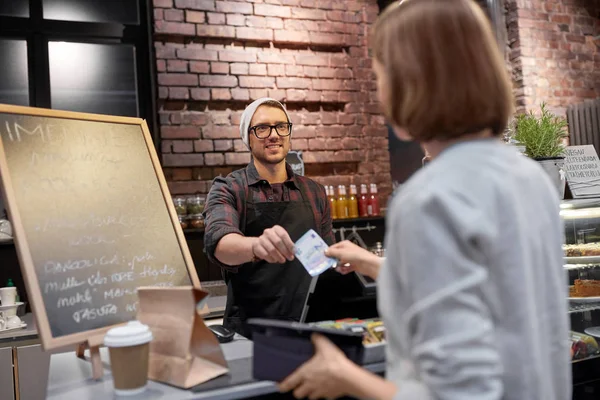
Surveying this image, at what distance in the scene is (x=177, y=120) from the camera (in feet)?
12.9

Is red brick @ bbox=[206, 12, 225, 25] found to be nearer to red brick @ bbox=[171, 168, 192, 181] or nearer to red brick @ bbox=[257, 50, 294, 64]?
red brick @ bbox=[257, 50, 294, 64]

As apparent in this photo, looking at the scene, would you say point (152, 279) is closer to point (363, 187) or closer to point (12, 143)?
point (12, 143)

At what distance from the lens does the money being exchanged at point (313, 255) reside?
56.4 inches

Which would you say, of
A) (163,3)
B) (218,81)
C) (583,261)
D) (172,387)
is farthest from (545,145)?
(163,3)

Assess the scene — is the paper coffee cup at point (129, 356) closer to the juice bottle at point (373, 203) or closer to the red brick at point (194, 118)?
the red brick at point (194, 118)

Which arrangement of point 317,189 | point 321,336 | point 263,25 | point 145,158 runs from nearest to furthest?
point 321,336 → point 145,158 → point 317,189 → point 263,25

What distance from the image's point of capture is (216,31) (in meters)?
4.07

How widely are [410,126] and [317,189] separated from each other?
5.49 feet

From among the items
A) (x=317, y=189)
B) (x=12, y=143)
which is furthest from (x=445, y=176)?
(x=317, y=189)

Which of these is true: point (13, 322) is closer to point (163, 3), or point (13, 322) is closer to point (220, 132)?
point (220, 132)

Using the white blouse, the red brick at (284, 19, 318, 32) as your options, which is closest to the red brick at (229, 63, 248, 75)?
the red brick at (284, 19, 318, 32)

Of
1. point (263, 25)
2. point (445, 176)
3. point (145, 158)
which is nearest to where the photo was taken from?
point (445, 176)

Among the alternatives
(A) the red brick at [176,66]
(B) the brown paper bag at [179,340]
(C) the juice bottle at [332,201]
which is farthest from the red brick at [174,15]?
(B) the brown paper bag at [179,340]

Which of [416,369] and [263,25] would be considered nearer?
[416,369]
